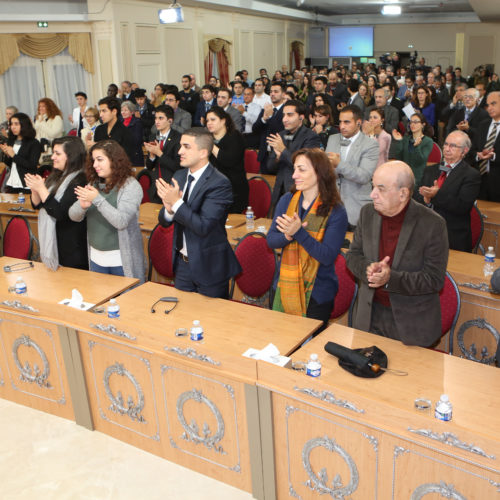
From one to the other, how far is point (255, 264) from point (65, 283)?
44.7 inches

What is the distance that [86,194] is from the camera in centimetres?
320

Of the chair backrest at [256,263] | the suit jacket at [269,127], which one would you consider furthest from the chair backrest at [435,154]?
the chair backrest at [256,263]

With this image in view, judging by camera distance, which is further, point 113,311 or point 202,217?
point 202,217

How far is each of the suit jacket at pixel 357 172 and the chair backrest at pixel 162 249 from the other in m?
1.30

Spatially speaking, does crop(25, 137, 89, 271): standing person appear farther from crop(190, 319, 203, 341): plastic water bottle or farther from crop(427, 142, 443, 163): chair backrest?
crop(427, 142, 443, 163): chair backrest

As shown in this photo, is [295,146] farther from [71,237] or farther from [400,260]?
[400,260]

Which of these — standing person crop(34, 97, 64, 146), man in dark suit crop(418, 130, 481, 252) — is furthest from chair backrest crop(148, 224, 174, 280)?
standing person crop(34, 97, 64, 146)

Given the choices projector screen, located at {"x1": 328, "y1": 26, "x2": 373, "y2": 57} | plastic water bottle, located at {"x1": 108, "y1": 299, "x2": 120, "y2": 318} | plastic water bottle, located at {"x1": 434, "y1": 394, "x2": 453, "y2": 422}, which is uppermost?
projector screen, located at {"x1": 328, "y1": 26, "x2": 373, "y2": 57}

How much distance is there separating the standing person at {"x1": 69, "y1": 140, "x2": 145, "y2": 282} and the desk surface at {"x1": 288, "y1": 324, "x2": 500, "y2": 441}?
1.43 m

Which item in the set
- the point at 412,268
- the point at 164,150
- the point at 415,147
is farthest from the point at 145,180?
the point at 412,268

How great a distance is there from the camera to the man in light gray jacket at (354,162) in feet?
13.3

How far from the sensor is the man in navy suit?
304 cm

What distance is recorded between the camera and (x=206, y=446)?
2652mm

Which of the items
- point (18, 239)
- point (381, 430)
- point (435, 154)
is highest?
point (435, 154)
